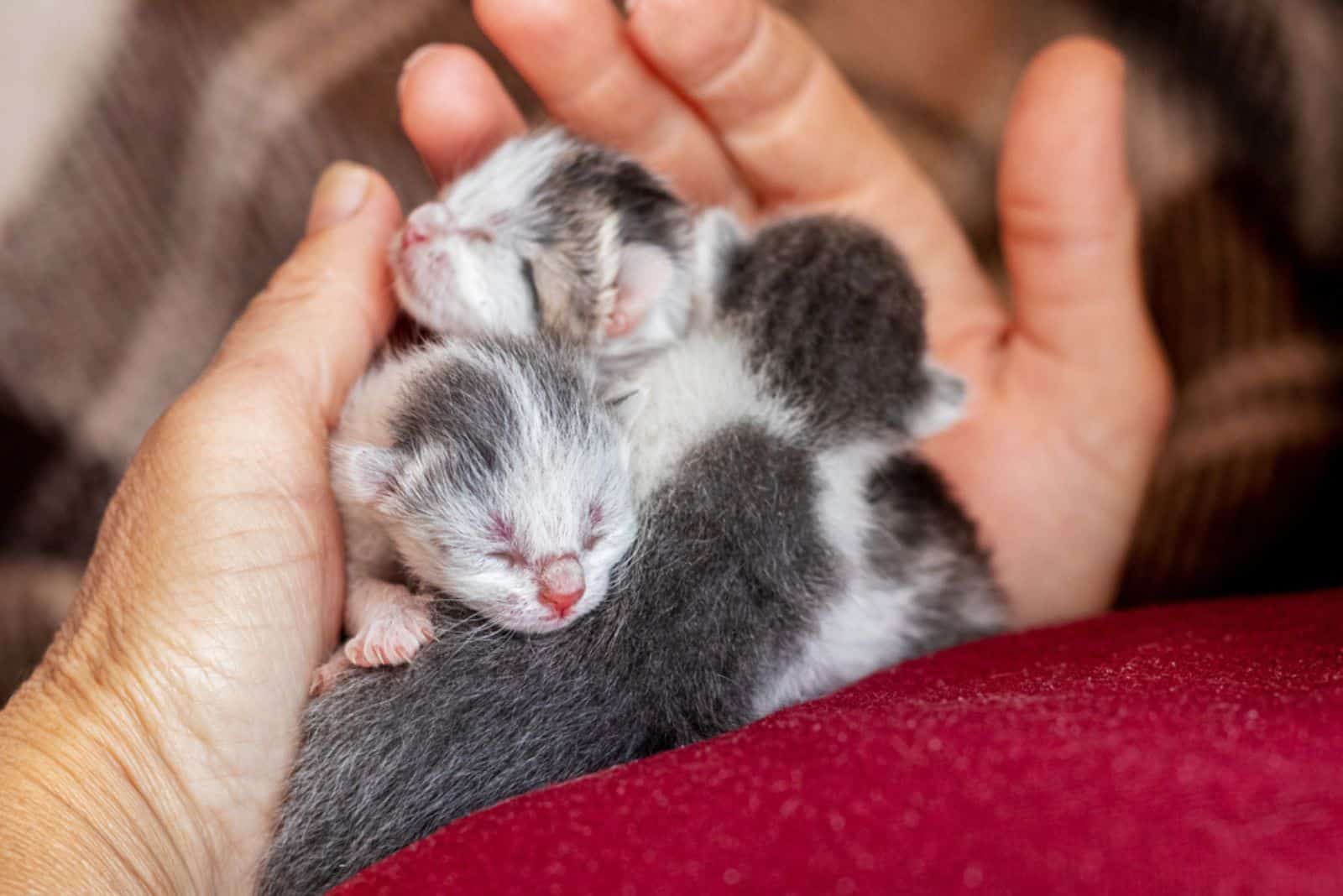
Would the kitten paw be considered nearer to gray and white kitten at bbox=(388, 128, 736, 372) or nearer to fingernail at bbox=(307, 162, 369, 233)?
gray and white kitten at bbox=(388, 128, 736, 372)

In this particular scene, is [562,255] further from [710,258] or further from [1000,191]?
[1000,191]

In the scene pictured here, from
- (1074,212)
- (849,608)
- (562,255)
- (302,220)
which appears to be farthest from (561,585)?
(302,220)

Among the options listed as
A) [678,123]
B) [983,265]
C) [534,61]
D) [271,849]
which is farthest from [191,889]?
[983,265]

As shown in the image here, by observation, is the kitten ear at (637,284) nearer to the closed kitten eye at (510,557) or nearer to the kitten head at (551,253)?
the kitten head at (551,253)

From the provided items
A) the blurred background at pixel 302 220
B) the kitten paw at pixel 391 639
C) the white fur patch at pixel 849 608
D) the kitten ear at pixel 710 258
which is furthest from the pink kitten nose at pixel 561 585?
the blurred background at pixel 302 220

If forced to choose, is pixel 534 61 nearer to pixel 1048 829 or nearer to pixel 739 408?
pixel 739 408

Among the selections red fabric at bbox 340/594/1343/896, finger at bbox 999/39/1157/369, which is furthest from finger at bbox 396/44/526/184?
red fabric at bbox 340/594/1343/896
